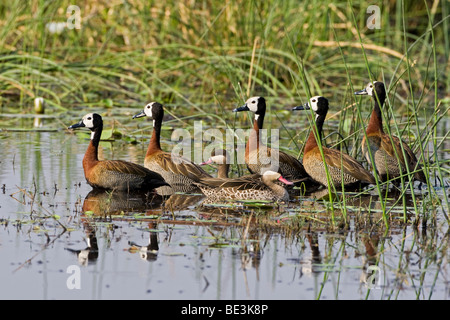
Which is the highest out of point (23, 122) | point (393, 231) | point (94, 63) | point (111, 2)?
point (111, 2)

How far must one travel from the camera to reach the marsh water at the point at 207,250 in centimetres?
532

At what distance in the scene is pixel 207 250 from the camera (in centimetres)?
611

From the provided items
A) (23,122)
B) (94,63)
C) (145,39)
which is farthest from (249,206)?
(145,39)

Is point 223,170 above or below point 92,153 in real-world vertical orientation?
below

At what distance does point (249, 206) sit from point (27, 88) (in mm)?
6723

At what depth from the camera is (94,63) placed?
14516 millimetres

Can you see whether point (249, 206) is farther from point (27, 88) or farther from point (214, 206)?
point (27, 88)

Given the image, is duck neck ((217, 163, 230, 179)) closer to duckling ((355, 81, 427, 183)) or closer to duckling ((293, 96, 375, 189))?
duckling ((293, 96, 375, 189))
